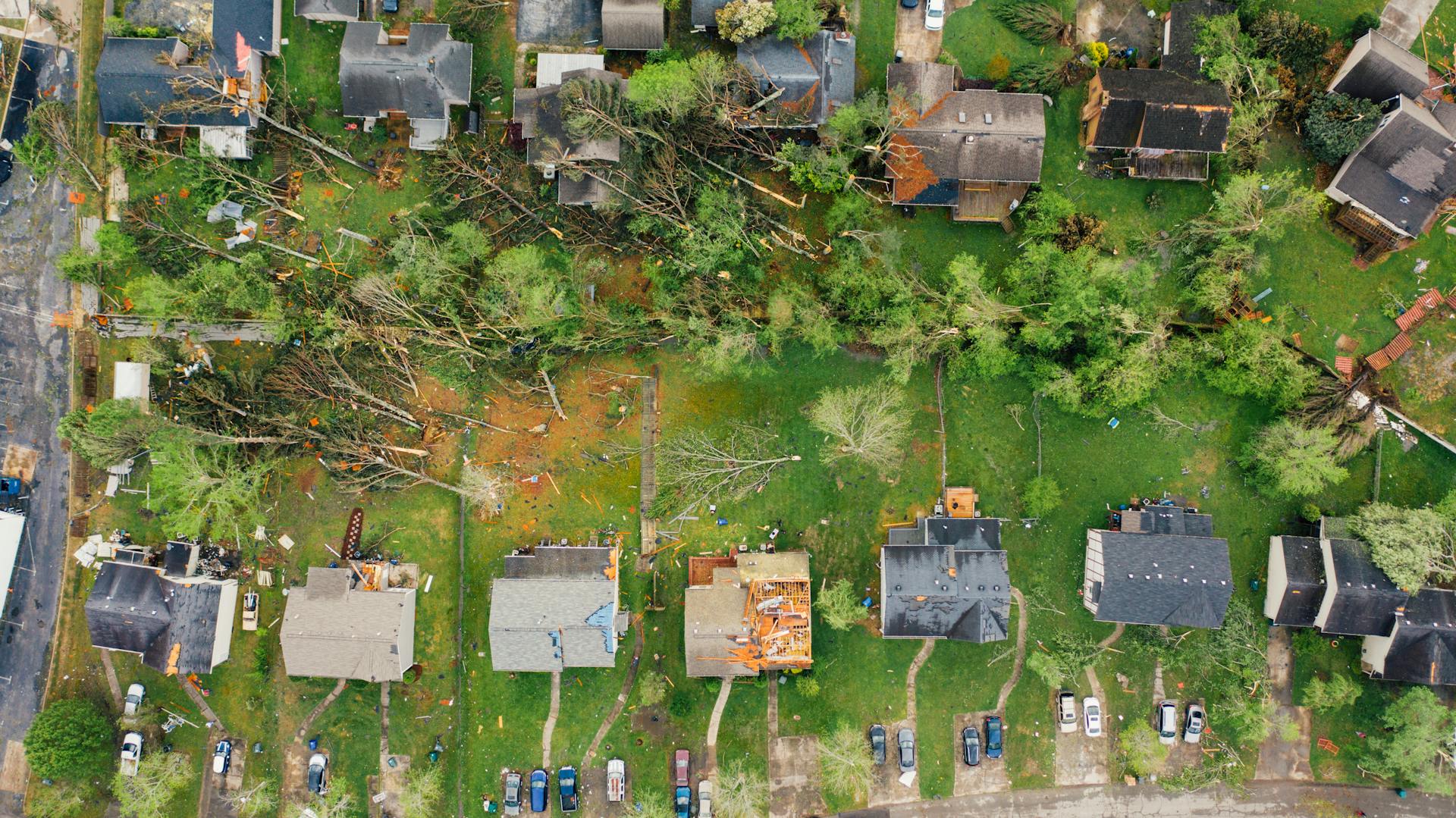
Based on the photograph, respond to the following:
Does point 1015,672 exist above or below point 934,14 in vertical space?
below

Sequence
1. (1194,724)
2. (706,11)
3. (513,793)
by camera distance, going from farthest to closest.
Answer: (1194,724)
(513,793)
(706,11)

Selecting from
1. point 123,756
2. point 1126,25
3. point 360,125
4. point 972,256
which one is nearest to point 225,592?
point 123,756

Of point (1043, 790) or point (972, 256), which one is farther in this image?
point (1043, 790)

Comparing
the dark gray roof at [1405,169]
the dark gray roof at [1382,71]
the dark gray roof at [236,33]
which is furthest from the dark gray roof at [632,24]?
the dark gray roof at [1405,169]

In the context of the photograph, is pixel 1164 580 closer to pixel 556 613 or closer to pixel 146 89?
pixel 556 613

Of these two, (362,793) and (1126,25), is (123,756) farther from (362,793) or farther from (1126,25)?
(1126,25)

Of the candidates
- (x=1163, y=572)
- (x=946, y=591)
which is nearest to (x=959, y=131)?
(x=946, y=591)

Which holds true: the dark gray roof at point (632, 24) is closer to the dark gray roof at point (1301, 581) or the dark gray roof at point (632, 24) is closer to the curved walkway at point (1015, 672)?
the curved walkway at point (1015, 672)
